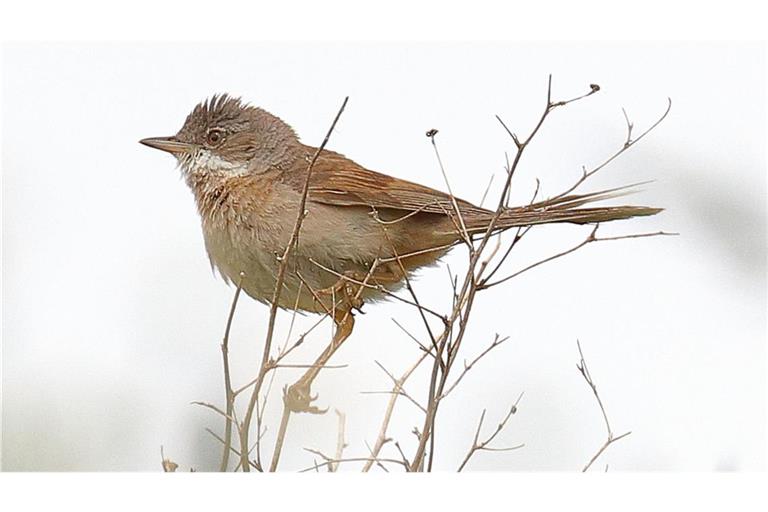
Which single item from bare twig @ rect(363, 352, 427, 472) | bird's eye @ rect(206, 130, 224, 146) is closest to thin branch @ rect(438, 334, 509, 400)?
bare twig @ rect(363, 352, 427, 472)

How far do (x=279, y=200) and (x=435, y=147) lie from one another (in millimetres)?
958

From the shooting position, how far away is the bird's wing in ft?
10.7

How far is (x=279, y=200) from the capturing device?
136 inches

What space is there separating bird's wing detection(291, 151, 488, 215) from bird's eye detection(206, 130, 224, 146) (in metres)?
0.33

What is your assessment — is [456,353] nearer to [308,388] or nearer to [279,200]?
[308,388]

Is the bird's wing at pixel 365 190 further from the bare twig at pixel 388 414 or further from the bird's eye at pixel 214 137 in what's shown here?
the bare twig at pixel 388 414

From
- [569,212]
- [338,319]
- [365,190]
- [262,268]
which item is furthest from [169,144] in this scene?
[569,212]

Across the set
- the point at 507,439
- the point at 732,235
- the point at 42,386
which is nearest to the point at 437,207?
the point at 507,439

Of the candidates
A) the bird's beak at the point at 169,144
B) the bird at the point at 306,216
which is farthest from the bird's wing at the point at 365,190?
the bird's beak at the point at 169,144

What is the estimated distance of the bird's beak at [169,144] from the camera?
354 cm

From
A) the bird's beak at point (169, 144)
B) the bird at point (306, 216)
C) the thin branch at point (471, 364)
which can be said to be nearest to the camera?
the thin branch at point (471, 364)

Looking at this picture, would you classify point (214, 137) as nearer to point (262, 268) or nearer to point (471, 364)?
point (262, 268)

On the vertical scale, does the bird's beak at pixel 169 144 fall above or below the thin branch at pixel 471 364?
above

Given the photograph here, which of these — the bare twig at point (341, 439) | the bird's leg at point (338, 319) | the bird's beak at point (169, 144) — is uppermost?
the bird's beak at point (169, 144)
